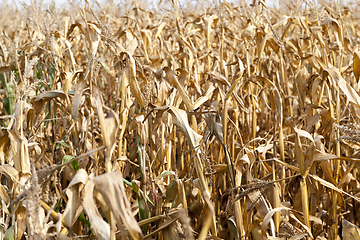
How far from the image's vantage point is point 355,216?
188cm

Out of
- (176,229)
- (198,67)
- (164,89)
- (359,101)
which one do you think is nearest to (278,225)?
(176,229)

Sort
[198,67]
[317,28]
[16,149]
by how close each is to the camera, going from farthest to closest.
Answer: [198,67]
[317,28]
[16,149]

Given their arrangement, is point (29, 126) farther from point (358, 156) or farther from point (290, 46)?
point (290, 46)

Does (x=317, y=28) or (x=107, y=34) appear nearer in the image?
(x=107, y=34)

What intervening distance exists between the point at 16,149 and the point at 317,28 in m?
1.67

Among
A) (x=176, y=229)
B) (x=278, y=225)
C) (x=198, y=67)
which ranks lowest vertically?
(x=278, y=225)

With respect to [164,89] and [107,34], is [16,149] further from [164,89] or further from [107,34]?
[164,89]

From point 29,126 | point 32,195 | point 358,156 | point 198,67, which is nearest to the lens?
point 32,195

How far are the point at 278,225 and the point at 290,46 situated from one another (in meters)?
1.61

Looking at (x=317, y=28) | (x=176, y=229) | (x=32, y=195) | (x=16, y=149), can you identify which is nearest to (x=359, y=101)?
(x=317, y=28)

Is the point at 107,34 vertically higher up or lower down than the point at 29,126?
higher up

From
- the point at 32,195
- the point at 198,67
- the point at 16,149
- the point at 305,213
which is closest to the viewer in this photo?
the point at 32,195

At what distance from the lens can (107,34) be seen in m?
1.16

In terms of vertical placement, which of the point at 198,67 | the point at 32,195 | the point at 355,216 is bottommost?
the point at 355,216
